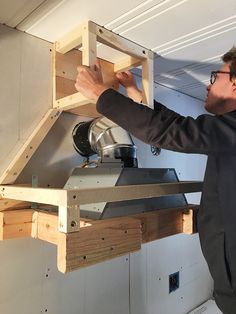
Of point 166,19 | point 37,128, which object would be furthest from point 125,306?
point 166,19

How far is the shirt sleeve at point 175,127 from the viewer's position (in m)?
0.77

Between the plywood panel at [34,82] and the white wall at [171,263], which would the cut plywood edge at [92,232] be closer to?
the plywood panel at [34,82]

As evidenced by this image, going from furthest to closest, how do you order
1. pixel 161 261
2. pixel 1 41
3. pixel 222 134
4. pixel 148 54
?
1. pixel 161 261
2. pixel 148 54
3. pixel 1 41
4. pixel 222 134

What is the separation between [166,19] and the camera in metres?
1.02

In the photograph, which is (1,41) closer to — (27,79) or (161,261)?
(27,79)

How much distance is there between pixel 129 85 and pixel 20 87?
478 mm

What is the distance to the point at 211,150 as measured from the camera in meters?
0.79

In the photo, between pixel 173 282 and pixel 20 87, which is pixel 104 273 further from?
pixel 20 87

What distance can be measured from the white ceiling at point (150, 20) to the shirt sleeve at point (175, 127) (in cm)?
34

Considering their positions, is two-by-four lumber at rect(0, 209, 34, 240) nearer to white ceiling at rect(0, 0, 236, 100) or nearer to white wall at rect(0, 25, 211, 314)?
white wall at rect(0, 25, 211, 314)

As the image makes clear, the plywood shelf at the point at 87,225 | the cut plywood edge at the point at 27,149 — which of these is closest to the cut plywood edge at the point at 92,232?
the plywood shelf at the point at 87,225

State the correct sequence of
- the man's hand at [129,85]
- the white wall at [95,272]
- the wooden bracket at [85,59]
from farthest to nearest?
the man's hand at [129,85]
the white wall at [95,272]
the wooden bracket at [85,59]

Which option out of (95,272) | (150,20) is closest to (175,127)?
(150,20)

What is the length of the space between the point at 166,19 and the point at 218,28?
0.21 meters
